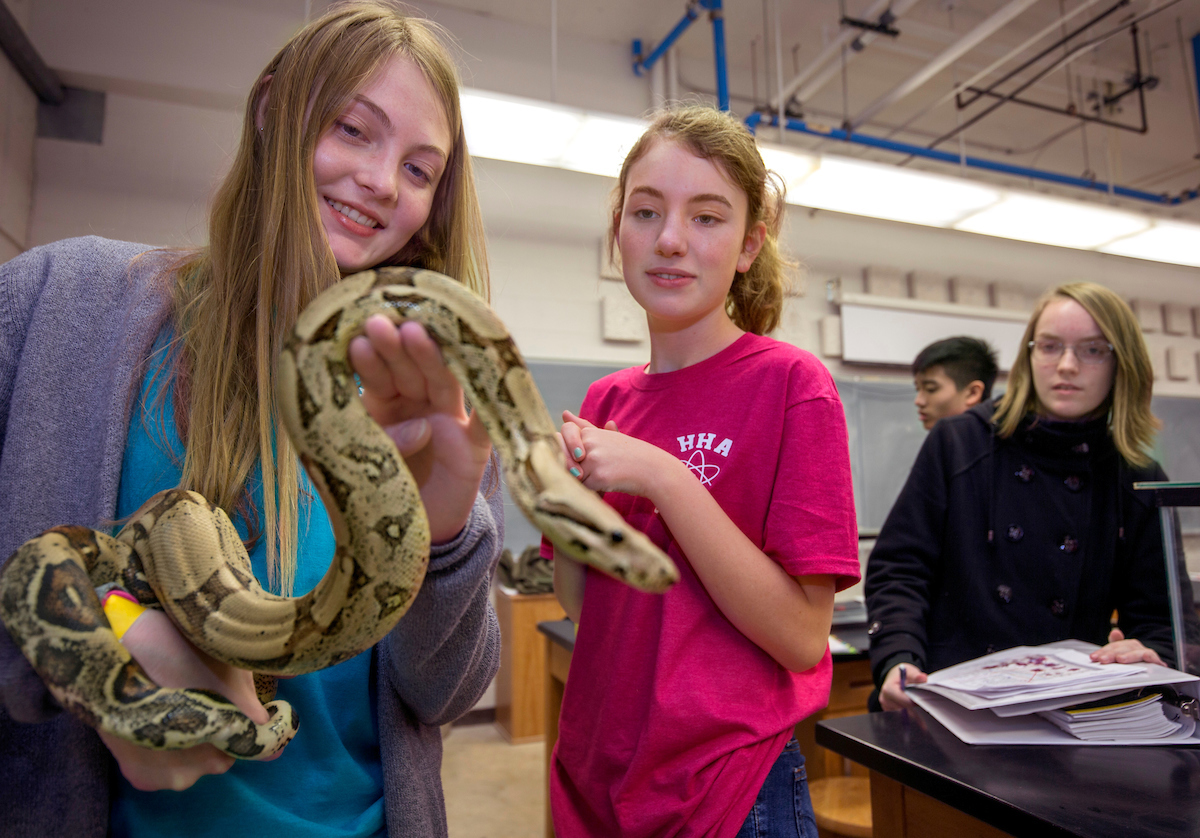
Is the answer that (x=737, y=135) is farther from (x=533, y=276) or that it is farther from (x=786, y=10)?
(x=786, y=10)

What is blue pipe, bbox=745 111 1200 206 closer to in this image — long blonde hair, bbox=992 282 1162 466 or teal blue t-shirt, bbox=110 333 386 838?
long blonde hair, bbox=992 282 1162 466

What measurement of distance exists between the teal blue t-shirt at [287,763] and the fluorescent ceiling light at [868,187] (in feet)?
12.0

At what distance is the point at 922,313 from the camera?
8.55 m

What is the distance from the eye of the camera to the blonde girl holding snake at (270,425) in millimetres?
1016

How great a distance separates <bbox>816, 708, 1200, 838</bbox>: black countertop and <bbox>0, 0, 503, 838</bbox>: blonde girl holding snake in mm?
1055

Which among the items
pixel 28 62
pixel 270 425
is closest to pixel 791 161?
pixel 270 425

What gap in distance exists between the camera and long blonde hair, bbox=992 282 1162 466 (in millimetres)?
2484

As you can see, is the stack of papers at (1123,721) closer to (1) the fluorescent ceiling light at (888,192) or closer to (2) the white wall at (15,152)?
(1) the fluorescent ceiling light at (888,192)

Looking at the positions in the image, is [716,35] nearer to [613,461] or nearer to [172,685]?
[613,461]

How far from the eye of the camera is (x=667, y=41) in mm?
6906

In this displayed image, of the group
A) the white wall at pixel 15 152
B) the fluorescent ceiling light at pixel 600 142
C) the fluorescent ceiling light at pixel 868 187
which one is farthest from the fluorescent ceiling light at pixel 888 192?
the white wall at pixel 15 152

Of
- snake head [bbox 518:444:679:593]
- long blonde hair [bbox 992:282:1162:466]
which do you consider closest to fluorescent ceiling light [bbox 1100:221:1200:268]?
long blonde hair [bbox 992:282:1162:466]

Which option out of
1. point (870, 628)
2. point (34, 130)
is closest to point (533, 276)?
point (34, 130)

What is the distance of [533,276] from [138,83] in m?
3.68
